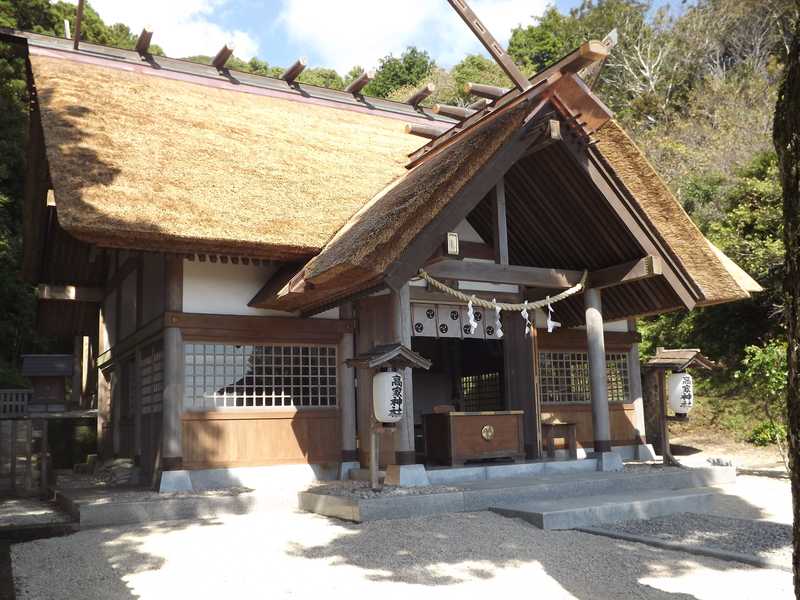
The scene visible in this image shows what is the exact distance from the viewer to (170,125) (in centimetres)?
1053

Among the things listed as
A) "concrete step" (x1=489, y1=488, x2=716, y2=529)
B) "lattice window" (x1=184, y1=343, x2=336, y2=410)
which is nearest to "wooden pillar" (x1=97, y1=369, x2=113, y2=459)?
"lattice window" (x1=184, y1=343, x2=336, y2=410)

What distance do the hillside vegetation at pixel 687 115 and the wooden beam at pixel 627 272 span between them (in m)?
3.14

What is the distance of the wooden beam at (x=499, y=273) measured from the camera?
27.7 ft

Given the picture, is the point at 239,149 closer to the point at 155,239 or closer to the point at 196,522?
the point at 155,239

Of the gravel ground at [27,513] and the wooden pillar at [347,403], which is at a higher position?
the wooden pillar at [347,403]

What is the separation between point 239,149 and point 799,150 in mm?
9022

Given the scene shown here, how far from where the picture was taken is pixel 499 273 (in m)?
8.72

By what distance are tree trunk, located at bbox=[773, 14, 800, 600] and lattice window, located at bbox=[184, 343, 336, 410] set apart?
7.35 metres

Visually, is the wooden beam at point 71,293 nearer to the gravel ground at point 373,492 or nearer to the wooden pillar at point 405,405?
the gravel ground at point 373,492

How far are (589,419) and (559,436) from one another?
816mm

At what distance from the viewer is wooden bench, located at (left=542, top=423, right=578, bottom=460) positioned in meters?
10.5

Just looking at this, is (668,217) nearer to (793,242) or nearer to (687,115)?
(793,242)

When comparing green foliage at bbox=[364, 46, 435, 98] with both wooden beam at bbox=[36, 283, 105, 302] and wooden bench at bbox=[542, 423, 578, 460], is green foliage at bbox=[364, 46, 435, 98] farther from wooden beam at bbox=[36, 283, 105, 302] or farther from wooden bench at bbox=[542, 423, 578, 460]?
wooden bench at bbox=[542, 423, 578, 460]

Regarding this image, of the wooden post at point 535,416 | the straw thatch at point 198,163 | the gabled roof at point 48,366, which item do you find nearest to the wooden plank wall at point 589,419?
the wooden post at point 535,416
